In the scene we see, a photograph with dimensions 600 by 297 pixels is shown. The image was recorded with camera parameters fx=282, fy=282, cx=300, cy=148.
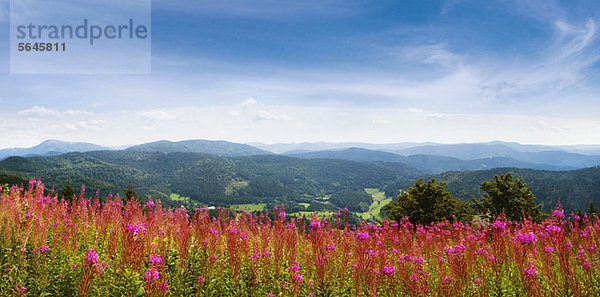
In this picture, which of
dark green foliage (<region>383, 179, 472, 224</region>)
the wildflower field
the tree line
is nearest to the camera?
the wildflower field

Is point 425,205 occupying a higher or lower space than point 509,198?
lower

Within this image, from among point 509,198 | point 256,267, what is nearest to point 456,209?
point 509,198

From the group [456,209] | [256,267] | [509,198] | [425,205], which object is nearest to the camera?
[256,267]

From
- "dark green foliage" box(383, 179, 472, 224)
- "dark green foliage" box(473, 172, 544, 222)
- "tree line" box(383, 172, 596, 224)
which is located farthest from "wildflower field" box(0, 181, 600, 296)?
"dark green foliage" box(473, 172, 544, 222)

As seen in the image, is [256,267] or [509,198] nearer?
[256,267]

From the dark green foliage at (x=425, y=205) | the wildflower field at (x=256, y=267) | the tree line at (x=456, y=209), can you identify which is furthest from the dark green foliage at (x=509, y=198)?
the wildflower field at (x=256, y=267)

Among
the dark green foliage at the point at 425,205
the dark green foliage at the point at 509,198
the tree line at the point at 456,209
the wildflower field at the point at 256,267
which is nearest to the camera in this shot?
the wildflower field at the point at 256,267

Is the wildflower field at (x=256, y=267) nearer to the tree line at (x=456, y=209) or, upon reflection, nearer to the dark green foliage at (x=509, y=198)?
the tree line at (x=456, y=209)

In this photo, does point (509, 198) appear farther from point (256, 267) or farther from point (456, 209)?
point (256, 267)

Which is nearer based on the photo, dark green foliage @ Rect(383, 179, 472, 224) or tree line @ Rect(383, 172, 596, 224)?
tree line @ Rect(383, 172, 596, 224)

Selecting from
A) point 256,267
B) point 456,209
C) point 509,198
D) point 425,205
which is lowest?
point 456,209

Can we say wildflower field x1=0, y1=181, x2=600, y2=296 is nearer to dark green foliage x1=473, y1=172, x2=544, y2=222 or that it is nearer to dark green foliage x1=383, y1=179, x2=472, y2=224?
dark green foliage x1=383, y1=179, x2=472, y2=224

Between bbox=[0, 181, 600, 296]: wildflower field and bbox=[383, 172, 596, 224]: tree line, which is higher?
bbox=[0, 181, 600, 296]: wildflower field

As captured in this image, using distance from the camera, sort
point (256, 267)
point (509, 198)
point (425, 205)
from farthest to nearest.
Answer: point (425, 205), point (509, 198), point (256, 267)
